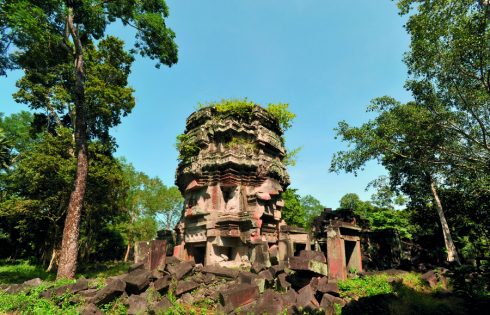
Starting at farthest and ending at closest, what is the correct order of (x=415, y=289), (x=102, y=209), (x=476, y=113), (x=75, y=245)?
(x=102, y=209) < (x=476, y=113) < (x=75, y=245) < (x=415, y=289)

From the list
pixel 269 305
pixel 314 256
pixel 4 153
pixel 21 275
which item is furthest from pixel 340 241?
pixel 4 153

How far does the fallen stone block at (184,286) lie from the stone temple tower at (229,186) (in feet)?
10.7

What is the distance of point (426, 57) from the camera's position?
10.8m

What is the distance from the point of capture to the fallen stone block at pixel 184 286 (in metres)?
7.33

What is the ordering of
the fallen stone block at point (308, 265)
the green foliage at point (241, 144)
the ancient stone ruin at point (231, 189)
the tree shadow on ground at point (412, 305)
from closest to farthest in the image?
1. the tree shadow on ground at point (412, 305)
2. the fallen stone block at point (308, 265)
3. the ancient stone ruin at point (231, 189)
4. the green foliage at point (241, 144)

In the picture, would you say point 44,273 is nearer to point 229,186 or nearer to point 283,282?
point 229,186

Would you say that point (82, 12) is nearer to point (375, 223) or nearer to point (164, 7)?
point (164, 7)

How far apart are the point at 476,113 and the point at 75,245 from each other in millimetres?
16119

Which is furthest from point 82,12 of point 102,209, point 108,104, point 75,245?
point 102,209

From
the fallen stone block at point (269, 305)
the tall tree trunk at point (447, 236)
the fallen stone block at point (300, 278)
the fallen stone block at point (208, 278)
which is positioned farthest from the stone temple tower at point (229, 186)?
the tall tree trunk at point (447, 236)

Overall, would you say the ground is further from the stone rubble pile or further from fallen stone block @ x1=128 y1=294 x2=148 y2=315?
fallen stone block @ x1=128 y1=294 x2=148 y2=315

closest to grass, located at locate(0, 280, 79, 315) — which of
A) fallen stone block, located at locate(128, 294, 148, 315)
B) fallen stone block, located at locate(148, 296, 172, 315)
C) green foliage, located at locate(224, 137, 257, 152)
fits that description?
fallen stone block, located at locate(128, 294, 148, 315)

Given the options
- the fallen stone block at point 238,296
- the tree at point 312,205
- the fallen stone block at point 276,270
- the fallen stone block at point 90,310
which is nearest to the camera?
the fallen stone block at point 90,310

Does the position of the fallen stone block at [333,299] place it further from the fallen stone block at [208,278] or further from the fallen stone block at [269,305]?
the fallen stone block at [208,278]
